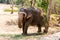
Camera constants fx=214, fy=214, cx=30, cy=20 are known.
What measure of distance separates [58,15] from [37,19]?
23.9ft

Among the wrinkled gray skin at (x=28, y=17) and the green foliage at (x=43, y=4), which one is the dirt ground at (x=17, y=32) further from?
the green foliage at (x=43, y=4)

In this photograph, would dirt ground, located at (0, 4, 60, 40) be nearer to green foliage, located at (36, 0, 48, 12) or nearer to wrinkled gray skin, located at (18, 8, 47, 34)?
wrinkled gray skin, located at (18, 8, 47, 34)

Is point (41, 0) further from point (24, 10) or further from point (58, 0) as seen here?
point (24, 10)

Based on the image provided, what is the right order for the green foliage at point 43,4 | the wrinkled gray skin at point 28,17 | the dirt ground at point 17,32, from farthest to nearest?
the green foliage at point 43,4
the wrinkled gray skin at point 28,17
the dirt ground at point 17,32

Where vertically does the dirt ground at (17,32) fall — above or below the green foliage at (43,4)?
below

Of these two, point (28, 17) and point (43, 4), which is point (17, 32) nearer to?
point (28, 17)

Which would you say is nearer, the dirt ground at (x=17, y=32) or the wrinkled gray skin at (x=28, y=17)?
the dirt ground at (x=17, y=32)

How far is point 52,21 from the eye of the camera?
17.3m

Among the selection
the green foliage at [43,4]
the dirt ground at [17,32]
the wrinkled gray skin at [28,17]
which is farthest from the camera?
the green foliage at [43,4]

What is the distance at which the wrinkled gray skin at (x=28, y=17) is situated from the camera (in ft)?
33.4

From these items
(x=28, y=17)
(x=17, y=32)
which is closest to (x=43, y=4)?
(x=17, y=32)

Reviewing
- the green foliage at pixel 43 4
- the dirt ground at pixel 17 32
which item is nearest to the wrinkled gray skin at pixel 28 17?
the dirt ground at pixel 17 32

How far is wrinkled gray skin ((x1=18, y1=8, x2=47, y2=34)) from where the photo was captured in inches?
401

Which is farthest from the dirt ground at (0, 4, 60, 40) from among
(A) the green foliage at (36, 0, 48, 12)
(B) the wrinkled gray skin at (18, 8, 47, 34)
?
(A) the green foliage at (36, 0, 48, 12)
